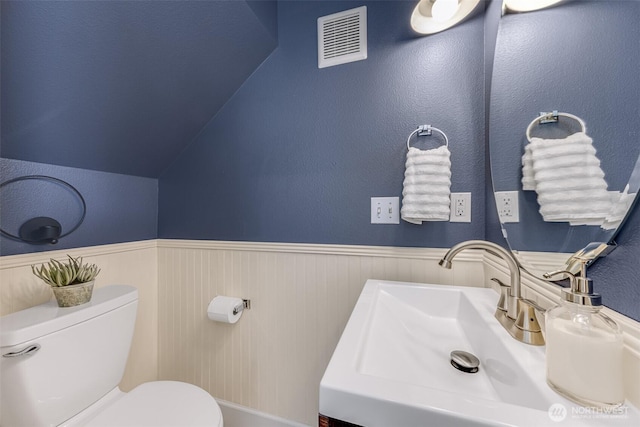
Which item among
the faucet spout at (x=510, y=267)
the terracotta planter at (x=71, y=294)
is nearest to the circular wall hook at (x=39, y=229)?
the terracotta planter at (x=71, y=294)

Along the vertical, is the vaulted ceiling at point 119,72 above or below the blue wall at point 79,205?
above

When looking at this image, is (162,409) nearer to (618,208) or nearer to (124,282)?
(124,282)

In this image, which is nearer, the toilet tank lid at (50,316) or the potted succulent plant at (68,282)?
the toilet tank lid at (50,316)

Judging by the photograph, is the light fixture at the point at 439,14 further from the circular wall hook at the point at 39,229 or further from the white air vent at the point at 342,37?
the circular wall hook at the point at 39,229

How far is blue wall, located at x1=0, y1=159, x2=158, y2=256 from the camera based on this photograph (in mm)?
912

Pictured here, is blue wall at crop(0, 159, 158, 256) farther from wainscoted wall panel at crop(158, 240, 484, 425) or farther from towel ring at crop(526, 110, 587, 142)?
towel ring at crop(526, 110, 587, 142)

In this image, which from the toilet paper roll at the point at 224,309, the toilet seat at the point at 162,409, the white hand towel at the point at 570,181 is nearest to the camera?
the white hand towel at the point at 570,181

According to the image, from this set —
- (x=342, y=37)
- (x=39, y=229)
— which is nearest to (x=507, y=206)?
(x=342, y=37)

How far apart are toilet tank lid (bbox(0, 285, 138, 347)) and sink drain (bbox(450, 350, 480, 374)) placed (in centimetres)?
123

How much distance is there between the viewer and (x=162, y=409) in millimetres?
868

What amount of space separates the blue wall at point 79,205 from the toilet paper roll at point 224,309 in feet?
2.06

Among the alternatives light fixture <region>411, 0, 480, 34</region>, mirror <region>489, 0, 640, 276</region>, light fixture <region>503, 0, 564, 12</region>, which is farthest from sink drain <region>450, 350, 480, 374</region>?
light fixture <region>411, 0, 480, 34</region>

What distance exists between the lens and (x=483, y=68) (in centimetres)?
96

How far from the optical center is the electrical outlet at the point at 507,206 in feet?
2.30
